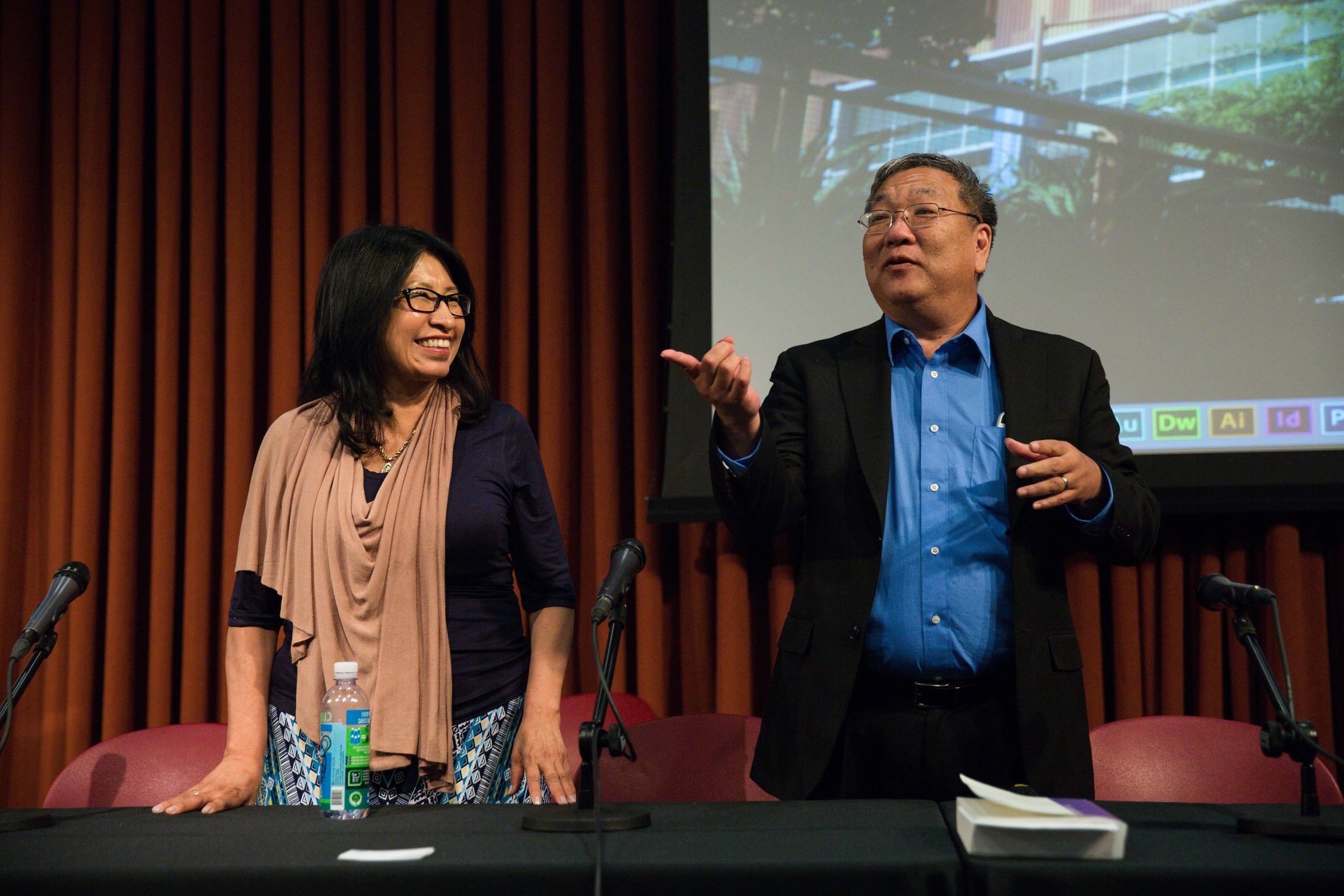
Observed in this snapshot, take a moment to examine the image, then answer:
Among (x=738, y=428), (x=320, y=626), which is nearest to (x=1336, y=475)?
(x=738, y=428)

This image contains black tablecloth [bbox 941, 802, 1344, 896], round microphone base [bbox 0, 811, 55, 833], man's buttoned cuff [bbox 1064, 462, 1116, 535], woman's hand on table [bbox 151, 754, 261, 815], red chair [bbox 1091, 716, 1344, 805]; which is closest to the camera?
black tablecloth [bbox 941, 802, 1344, 896]

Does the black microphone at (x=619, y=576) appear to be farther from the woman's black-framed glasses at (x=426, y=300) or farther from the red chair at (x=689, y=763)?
the red chair at (x=689, y=763)

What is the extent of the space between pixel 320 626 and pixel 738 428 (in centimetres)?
79

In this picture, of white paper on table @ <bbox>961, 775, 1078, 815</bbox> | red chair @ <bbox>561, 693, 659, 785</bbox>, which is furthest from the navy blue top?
white paper on table @ <bbox>961, 775, 1078, 815</bbox>

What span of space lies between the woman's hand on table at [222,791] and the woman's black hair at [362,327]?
1.95 ft

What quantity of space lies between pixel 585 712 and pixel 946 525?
129 cm

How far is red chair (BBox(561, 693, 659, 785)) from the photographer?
2684 mm

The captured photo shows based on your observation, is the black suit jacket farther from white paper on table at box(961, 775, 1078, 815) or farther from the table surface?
white paper on table at box(961, 775, 1078, 815)

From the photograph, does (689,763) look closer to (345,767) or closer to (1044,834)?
(345,767)

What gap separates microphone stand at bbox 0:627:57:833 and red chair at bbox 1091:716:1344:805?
2.00 m

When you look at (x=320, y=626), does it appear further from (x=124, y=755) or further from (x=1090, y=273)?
(x=1090, y=273)

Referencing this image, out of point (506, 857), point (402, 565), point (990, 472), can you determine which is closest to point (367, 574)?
point (402, 565)

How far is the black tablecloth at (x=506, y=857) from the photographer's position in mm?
1109

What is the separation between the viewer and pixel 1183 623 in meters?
2.95
